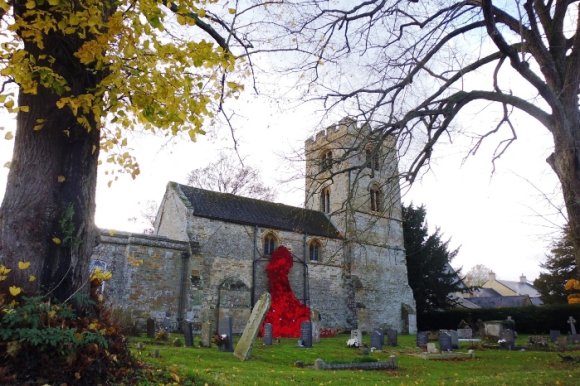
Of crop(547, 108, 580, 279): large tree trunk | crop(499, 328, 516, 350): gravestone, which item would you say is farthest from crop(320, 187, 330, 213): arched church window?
crop(547, 108, 580, 279): large tree trunk

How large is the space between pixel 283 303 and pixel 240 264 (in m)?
2.84

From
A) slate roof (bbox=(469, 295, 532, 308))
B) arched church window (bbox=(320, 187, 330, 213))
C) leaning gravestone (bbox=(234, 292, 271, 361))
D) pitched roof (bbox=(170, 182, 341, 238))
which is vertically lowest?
leaning gravestone (bbox=(234, 292, 271, 361))

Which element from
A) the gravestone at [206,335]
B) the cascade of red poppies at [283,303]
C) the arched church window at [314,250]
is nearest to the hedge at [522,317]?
the arched church window at [314,250]

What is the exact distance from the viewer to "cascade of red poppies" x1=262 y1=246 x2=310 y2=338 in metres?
20.7

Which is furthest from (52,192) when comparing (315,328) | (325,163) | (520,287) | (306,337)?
(520,287)

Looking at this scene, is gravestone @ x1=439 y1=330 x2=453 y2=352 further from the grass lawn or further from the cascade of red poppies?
the cascade of red poppies

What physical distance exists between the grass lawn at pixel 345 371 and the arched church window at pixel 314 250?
9.61m

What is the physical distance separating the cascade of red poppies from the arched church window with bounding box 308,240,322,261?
205 cm

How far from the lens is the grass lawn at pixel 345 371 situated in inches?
288

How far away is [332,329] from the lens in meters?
23.5

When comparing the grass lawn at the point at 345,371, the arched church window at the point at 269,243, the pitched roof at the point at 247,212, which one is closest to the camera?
the grass lawn at the point at 345,371

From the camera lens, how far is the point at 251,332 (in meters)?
12.1

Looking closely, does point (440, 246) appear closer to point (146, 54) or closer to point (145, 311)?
point (145, 311)

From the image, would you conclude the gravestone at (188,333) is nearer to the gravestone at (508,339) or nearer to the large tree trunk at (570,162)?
the large tree trunk at (570,162)
